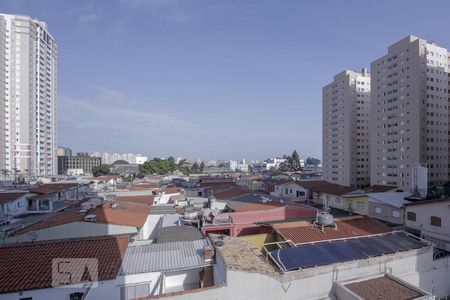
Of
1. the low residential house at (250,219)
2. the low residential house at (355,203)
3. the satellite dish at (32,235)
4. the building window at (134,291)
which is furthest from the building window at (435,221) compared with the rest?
the satellite dish at (32,235)

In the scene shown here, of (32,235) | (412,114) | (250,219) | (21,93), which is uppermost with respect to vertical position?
(21,93)

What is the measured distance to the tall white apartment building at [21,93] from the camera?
327 feet

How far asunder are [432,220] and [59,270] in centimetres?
2266

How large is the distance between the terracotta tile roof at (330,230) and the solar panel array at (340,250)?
1133 mm

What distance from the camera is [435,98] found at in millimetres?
58219

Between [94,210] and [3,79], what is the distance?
108 m

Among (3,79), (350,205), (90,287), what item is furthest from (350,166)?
(3,79)

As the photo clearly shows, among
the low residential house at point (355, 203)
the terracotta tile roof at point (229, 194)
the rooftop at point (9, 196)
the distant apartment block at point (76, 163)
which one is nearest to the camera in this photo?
the rooftop at point (9, 196)

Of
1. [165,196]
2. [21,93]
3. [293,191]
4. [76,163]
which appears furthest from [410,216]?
[76,163]

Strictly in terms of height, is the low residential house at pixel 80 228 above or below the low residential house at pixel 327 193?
above

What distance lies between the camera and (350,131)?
74688 millimetres

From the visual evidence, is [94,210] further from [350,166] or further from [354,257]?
[350,166]

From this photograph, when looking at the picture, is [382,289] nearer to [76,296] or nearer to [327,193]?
[76,296]

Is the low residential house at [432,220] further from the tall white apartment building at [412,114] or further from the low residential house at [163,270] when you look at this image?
the tall white apartment building at [412,114]
